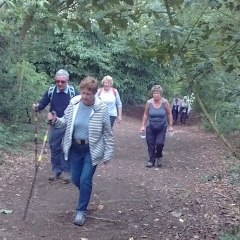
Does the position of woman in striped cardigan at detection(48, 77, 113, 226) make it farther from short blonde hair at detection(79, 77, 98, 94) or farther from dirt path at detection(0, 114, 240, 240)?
dirt path at detection(0, 114, 240, 240)

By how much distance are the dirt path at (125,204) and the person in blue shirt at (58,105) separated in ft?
0.79

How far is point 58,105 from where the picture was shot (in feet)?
29.7

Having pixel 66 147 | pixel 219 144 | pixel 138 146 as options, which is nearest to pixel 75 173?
pixel 66 147

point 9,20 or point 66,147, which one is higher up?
point 9,20

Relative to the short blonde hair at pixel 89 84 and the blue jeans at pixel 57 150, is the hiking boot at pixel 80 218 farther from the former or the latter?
the blue jeans at pixel 57 150

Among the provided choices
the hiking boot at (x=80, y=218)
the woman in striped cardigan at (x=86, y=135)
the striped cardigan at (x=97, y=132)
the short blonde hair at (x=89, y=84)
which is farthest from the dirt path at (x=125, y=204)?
the short blonde hair at (x=89, y=84)

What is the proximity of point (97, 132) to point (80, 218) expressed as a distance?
107 centimetres

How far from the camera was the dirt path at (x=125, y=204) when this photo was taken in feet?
21.7

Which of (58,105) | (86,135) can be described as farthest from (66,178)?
(86,135)

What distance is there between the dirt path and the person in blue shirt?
9.5 inches

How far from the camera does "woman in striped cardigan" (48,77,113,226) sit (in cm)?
680

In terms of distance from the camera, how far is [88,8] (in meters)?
5.23

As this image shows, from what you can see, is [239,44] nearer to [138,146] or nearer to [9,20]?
[9,20]

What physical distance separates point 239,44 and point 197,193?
11.6 ft
